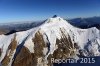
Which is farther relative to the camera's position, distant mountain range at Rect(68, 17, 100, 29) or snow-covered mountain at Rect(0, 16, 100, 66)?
snow-covered mountain at Rect(0, 16, 100, 66)

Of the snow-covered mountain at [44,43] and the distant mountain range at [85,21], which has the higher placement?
the distant mountain range at [85,21]

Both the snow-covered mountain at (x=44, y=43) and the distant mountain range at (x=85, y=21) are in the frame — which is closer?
the distant mountain range at (x=85, y=21)

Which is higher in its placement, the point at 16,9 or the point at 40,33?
the point at 16,9

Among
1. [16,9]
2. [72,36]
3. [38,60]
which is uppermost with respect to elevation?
[16,9]

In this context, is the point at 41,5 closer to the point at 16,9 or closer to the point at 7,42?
the point at 16,9

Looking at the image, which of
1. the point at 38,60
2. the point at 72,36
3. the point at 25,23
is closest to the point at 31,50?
the point at 38,60

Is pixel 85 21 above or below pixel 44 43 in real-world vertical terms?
above

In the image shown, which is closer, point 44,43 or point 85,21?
point 85,21

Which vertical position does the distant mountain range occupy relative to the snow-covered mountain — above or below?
above
